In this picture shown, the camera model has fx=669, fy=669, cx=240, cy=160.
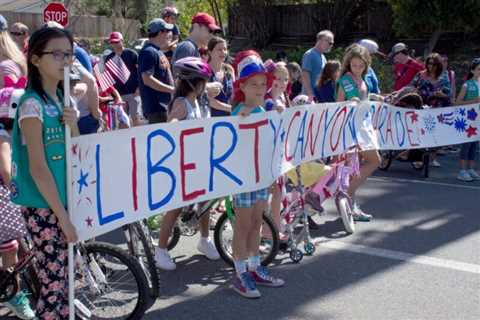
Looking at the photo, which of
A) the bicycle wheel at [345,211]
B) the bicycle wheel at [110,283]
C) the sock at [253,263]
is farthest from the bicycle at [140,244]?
the bicycle wheel at [345,211]

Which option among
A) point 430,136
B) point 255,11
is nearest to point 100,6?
point 255,11

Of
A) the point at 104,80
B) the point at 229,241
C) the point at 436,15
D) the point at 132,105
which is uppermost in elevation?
the point at 436,15

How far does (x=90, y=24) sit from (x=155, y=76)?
32875mm

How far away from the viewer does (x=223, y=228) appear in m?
5.58

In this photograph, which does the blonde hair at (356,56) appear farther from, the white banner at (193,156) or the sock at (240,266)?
the sock at (240,266)

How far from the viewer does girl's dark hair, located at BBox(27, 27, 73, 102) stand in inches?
129

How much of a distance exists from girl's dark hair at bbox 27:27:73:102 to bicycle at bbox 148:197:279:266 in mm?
2282

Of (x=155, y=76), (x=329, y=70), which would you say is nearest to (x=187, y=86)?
(x=155, y=76)

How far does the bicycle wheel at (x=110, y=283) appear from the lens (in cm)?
403

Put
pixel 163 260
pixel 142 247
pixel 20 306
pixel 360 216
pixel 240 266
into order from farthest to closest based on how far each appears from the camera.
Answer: pixel 360 216 → pixel 163 260 → pixel 240 266 → pixel 142 247 → pixel 20 306

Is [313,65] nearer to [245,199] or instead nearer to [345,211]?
[345,211]

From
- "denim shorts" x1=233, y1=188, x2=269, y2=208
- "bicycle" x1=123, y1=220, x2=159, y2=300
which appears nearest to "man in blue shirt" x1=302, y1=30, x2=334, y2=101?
"denim shorts" x1=233, y1=188, x2=269, y2=208

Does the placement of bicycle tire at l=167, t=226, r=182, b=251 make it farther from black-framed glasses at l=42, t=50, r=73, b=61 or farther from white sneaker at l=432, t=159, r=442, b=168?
white sneaker at l=432, t=159, r=442, b=168

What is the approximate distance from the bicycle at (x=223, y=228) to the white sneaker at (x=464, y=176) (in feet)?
15.7
